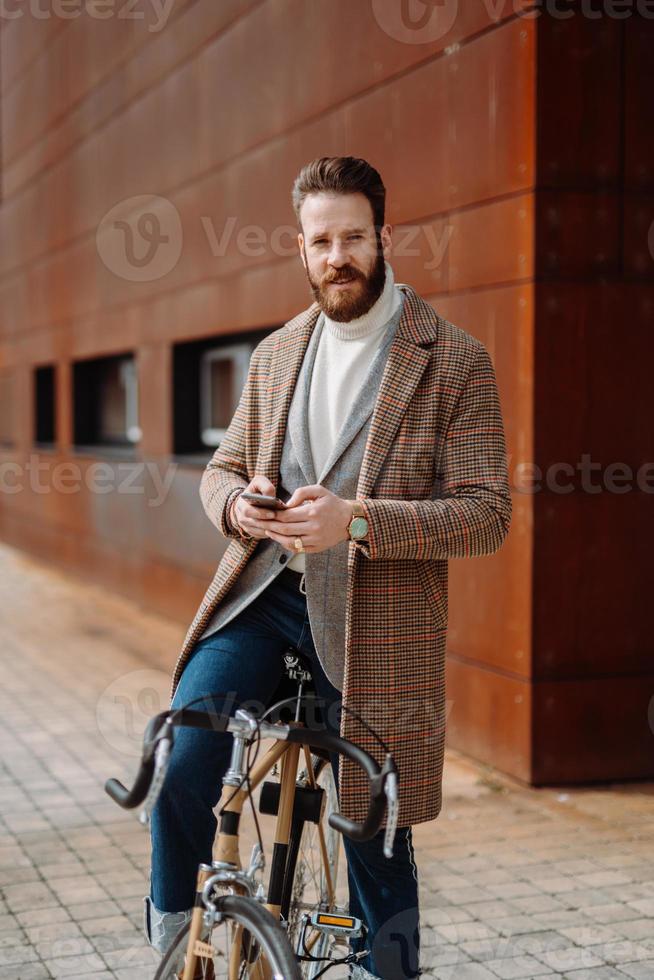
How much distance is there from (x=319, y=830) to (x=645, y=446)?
11.2 feet

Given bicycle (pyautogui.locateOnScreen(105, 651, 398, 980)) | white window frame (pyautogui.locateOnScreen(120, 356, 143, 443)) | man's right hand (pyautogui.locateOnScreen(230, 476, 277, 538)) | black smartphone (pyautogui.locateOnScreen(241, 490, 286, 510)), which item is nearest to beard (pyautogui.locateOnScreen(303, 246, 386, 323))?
man's right hand (pyautogui.locateOnScreen(230, 476, 277, 538))

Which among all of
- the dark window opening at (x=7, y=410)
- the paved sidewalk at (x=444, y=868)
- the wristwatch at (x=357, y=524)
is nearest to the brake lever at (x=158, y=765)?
the wristwatch at (x=357, y=524)

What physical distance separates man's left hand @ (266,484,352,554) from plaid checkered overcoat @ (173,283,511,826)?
153mm

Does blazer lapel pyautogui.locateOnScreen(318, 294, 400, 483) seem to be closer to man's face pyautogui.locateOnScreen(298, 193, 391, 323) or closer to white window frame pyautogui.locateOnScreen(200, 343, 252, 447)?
man's face pyautogui.locateOnScreen(298, 193, 391, 323)

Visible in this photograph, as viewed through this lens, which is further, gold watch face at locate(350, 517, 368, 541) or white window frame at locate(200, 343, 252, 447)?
white window frame at locate(200, 343, 252, 447)

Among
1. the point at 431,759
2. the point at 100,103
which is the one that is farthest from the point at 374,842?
the point at 100,103

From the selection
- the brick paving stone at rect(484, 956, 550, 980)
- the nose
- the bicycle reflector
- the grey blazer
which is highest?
the nose

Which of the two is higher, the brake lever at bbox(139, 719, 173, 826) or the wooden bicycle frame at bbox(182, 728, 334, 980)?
the brake lever at bbox(139, 719, 173, 826)

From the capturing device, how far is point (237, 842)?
2645mm

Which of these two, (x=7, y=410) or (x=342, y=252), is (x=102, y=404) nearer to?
(x=7, y=410)

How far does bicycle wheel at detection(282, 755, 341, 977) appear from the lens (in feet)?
10.1

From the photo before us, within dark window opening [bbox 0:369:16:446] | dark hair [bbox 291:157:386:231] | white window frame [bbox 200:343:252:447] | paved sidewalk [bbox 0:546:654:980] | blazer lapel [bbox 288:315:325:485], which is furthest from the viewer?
dark window opening [bbox 0:369:16:446]

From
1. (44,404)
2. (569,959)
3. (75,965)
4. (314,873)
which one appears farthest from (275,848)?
(44,404)

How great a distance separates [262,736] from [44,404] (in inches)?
578
